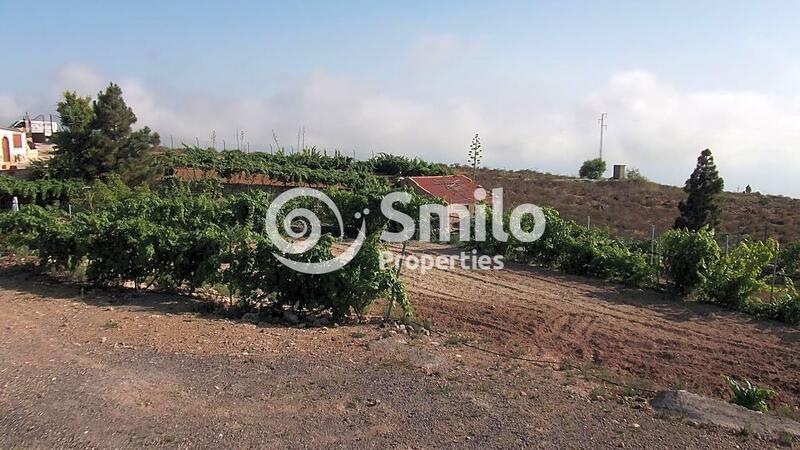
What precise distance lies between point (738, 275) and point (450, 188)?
56.1ft

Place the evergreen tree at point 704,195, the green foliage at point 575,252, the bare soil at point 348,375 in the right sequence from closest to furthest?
1. the bare soil at point 348,375
2. the green foliage at point 575,252
3. the evergreen tree at point 704,195

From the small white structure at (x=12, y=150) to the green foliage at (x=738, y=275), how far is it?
122 feet

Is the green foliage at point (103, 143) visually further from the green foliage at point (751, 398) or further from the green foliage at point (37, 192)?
the green foliage at point (751, 398)

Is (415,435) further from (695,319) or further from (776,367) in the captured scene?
(695,319)

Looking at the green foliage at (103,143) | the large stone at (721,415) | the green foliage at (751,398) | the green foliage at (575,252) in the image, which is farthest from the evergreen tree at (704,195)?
the green foliage at (103,143)

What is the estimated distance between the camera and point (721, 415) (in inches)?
207

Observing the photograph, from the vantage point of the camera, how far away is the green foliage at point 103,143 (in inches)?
1025

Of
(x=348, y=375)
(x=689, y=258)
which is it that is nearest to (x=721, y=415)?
(x=348, y=375)

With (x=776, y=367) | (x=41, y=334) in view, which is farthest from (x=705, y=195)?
(x=41, y=334)

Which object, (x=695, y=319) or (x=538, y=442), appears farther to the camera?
(x=695, y=319)

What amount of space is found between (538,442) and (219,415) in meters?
2.65

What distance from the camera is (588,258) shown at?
14547 mm

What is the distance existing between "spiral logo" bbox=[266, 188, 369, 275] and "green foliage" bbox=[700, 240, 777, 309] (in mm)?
7582

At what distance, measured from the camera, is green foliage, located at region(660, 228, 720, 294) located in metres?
12.2
